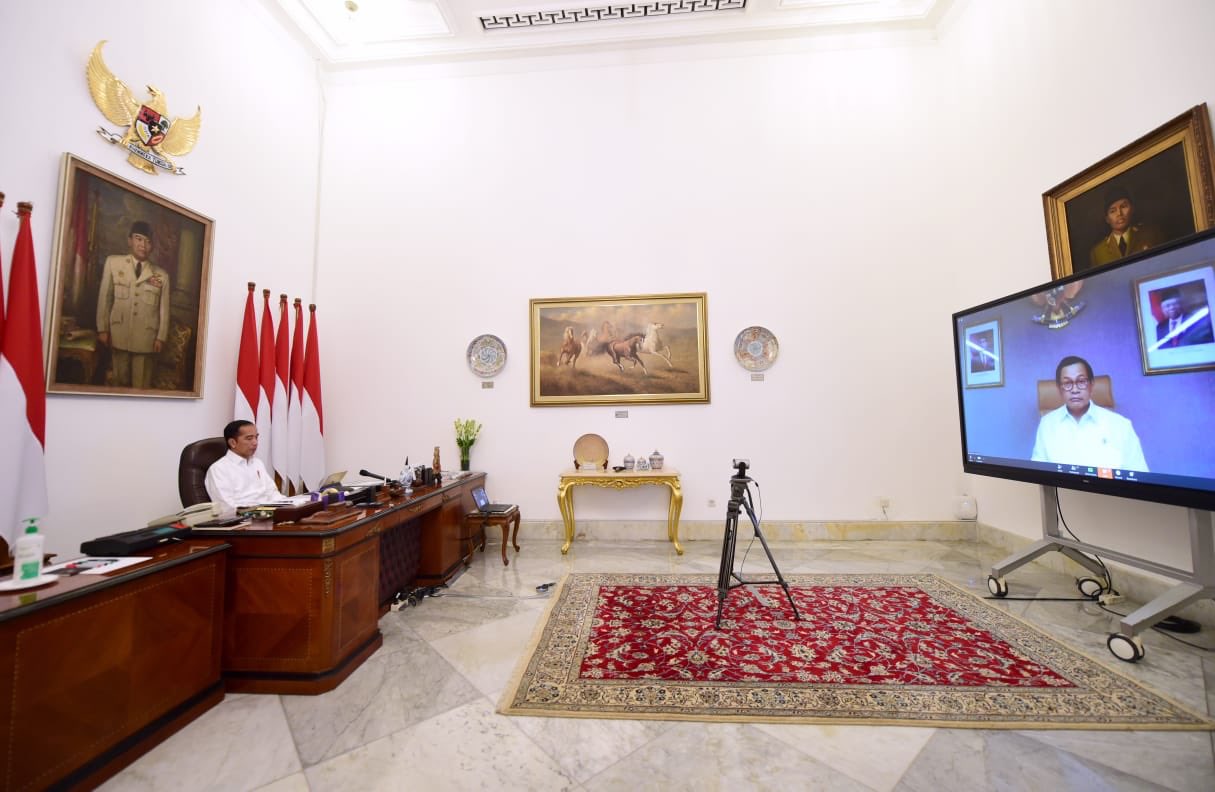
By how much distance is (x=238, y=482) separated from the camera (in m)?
3.17

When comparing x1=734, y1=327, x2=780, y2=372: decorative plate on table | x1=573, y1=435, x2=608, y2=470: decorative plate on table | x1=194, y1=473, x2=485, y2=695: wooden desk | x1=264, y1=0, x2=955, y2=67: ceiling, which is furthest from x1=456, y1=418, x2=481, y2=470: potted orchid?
x1=264, y1=0, x2=955, y2=67: ceiling

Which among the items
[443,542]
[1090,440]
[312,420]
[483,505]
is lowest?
[443,542]

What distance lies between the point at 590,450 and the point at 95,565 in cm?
374

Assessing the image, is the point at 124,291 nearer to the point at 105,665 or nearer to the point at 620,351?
the point at 105,665

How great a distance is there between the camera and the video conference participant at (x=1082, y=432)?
2.57 m

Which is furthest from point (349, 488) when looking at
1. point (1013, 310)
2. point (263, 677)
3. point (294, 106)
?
point (1013, 310)

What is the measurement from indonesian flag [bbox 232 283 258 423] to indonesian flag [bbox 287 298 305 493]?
0.43m

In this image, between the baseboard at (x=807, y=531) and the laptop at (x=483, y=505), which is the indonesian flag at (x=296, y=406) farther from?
the baseboard at (x=807, y=531)

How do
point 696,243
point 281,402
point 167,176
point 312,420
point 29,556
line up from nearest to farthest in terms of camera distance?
point 29,556 < point 167,176 < point 281,402 < point 312,420 < point 696,243

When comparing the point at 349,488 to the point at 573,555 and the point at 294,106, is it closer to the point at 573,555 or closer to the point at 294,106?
the point at 573,555

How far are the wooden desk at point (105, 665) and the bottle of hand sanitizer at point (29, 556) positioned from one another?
9cm

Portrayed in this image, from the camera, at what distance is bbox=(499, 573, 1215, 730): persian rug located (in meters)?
2.01

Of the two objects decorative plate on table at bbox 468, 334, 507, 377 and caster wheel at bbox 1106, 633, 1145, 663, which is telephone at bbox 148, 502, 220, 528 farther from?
caster wheel at bbox 1106, 633, 1145, 663

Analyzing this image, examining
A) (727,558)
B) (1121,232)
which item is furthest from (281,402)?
(1121,232)
